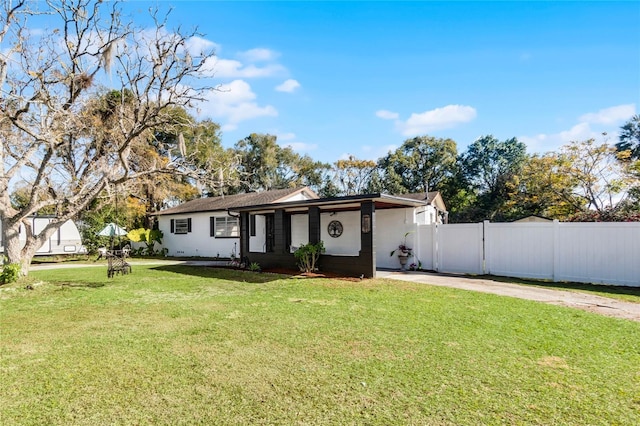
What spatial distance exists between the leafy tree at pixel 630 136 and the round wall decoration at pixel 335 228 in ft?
58.0

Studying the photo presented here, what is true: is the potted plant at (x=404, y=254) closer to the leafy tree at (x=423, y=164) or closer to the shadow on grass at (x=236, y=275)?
the shadow on grass at (x=236, y=275)

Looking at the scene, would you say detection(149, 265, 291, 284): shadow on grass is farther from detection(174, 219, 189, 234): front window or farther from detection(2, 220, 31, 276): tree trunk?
detection(174, 219, 189, 234): front window

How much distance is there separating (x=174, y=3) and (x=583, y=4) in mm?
10383

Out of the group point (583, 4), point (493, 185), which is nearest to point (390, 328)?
point (583, 4)

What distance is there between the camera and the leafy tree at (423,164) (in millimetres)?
33062

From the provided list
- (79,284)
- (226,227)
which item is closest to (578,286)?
(79,284)

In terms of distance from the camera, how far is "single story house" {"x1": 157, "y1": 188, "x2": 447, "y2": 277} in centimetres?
1098

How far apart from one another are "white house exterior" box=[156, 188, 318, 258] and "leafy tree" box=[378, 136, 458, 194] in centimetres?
1571

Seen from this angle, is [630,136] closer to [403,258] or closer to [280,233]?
[403,258]

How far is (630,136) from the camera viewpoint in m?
20.3

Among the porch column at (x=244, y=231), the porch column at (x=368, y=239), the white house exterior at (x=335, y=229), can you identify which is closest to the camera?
the porch column at (x=368, y=239)

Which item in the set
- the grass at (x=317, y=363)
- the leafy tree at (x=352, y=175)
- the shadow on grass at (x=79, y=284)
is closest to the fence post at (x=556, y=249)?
the grass at (x=317, y=363)

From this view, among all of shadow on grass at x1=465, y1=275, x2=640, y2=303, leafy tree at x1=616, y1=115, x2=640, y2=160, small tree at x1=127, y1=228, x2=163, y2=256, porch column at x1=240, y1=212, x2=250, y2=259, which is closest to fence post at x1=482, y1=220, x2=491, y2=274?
shadow on grass at x1=465, y1=275, x2=640, y2=303

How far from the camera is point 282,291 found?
8.59 meters
